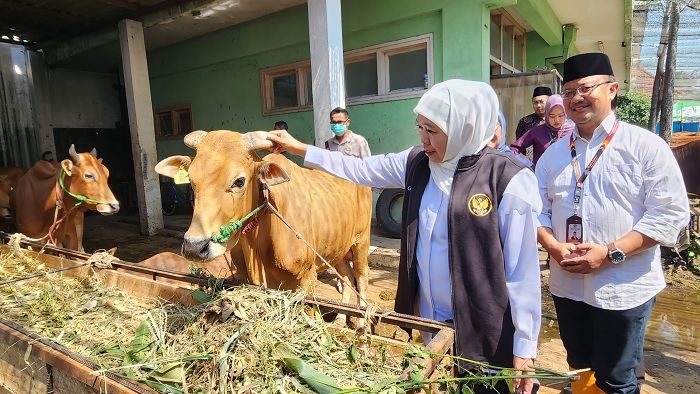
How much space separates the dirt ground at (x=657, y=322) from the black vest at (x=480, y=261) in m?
1.78

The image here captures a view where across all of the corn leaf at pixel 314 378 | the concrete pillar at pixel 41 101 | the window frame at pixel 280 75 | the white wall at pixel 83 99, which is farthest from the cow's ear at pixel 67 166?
the white wall at pixel 83 99

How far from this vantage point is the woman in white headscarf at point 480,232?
1627 millimetres

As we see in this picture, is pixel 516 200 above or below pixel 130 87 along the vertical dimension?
below

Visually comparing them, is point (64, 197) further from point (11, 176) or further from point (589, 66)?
point (589, 66)

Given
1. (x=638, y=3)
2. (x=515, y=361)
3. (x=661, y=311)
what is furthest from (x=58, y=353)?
(x=638, y=3)

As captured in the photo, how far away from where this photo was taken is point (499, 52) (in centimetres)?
837

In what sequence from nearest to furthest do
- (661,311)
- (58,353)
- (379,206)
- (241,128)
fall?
(58,353), (661,311), (379,206), (241,128)

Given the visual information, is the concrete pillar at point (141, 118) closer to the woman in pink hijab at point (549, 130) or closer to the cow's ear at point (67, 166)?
the cow's ear at point (67, 166)

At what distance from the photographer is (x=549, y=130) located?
14.1ft

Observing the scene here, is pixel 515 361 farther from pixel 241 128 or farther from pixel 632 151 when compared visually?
pixel 241 128

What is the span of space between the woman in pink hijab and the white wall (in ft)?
39.8

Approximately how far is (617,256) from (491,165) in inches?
31.4

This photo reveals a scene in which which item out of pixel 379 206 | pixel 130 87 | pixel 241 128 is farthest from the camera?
pixel 241 128

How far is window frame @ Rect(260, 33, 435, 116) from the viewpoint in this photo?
7.05 meters
